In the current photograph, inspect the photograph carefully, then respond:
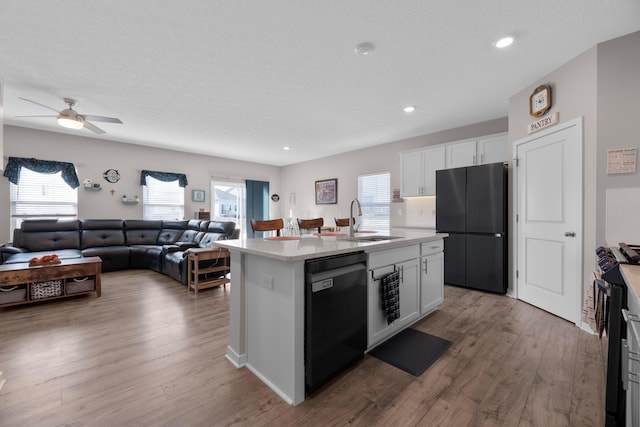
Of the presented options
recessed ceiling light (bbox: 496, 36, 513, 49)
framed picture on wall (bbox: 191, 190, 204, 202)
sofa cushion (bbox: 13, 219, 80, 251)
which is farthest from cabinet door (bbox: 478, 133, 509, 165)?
sofa cushion (bbox: 13, 219, 80, 251)

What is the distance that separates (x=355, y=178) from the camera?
6.43 m

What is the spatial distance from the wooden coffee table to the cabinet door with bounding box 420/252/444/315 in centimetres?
402

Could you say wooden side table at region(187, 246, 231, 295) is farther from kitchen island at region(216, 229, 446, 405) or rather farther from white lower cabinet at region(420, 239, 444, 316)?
white lower cabinet at region(420, 239, 444, 316)

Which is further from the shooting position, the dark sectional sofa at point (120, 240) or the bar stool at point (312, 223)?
the dark sectional sofa at point (120, 240)

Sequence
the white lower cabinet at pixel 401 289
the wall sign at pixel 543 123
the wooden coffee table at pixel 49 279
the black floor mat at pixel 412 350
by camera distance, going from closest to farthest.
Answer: the black floor mat at pixel 412 350 < the white lower cabinet at pixel 401 289 < the wall sign at pixel 543 123 < the wooden coffee table at pixel 49 279

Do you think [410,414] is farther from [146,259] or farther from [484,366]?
[146,259]

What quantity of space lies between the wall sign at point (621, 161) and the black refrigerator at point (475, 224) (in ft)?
3.78

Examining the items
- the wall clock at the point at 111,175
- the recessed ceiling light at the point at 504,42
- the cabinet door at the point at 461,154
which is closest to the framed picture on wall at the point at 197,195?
the wall clock at the point at 111,175

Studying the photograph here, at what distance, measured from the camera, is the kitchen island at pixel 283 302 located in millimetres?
1550

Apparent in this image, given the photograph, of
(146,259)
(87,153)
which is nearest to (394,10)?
(146,259)

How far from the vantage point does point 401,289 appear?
2.36m

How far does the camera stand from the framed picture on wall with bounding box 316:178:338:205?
6853 mm

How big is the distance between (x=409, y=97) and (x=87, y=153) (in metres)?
6.14

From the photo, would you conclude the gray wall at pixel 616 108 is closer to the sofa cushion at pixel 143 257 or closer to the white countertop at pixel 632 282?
the white countertop at pixel 632 282
